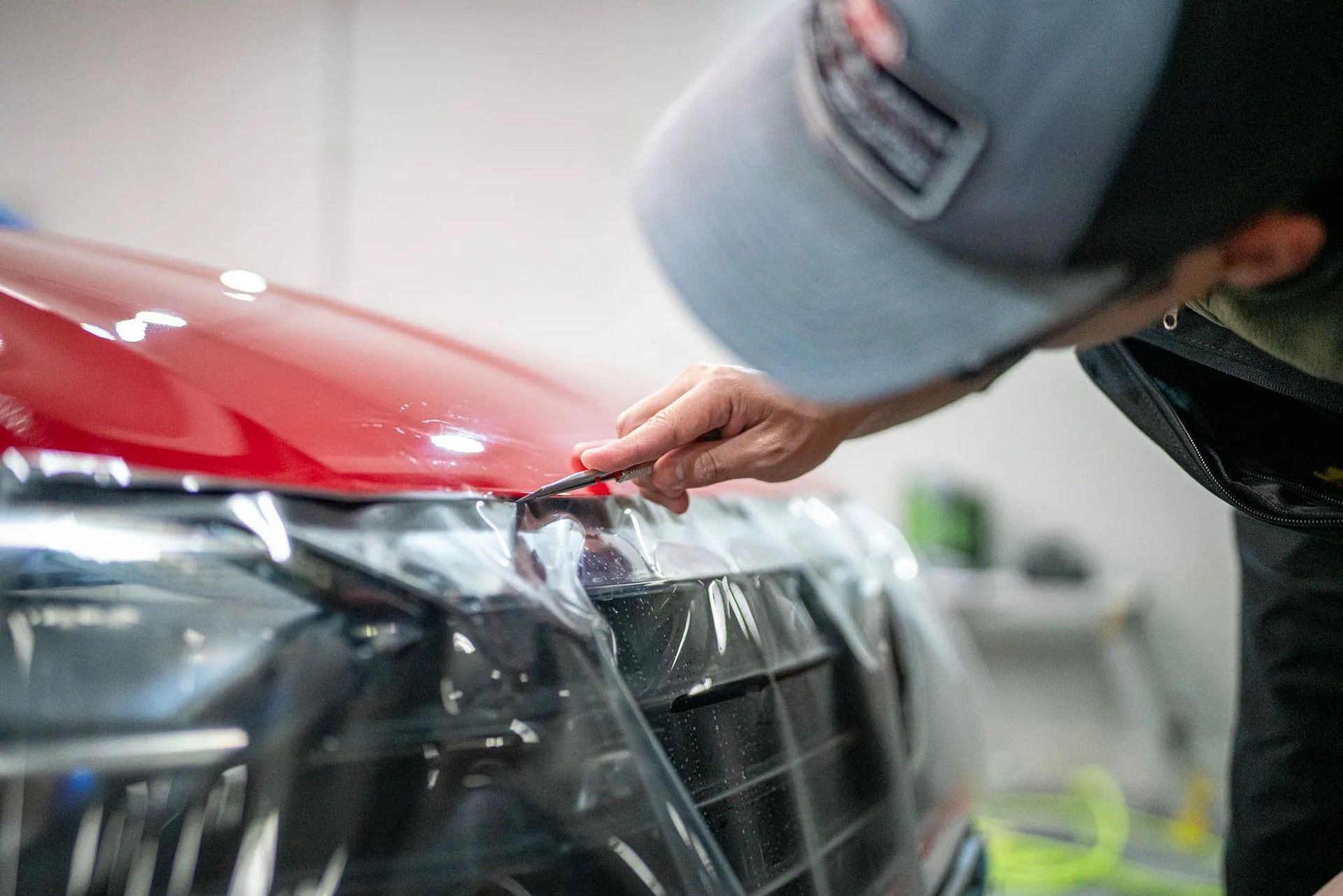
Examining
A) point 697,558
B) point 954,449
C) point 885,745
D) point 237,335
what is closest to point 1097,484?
point 954,449

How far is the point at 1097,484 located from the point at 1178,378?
2.54m

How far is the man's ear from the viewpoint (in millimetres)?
573

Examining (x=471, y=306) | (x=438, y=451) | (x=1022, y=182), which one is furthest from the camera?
(x=471, y=306)

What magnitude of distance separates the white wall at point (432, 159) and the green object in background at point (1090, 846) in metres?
0.90

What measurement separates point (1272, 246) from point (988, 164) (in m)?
0.20

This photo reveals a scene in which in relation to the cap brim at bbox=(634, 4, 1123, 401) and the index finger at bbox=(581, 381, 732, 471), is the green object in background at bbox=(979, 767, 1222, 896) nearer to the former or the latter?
the index finger at bbox=(581, 381, 732, 471)

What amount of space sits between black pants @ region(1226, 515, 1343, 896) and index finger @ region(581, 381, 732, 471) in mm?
720

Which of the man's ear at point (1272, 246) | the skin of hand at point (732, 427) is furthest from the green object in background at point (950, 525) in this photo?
the man's ear at point (1272, 246)

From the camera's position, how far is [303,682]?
548 mm

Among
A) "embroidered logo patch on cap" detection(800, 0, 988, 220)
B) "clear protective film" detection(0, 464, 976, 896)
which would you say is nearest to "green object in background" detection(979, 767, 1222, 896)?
"clear protective film" detection(0, 464, 976, 896)

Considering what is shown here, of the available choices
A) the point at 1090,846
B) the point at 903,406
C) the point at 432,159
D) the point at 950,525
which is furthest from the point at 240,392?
the point at 432,159

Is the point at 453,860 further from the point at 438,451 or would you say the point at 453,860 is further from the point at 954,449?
the point at 954,449

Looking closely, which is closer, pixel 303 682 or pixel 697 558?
pixel 303 682

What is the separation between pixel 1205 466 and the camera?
0.95 meters
